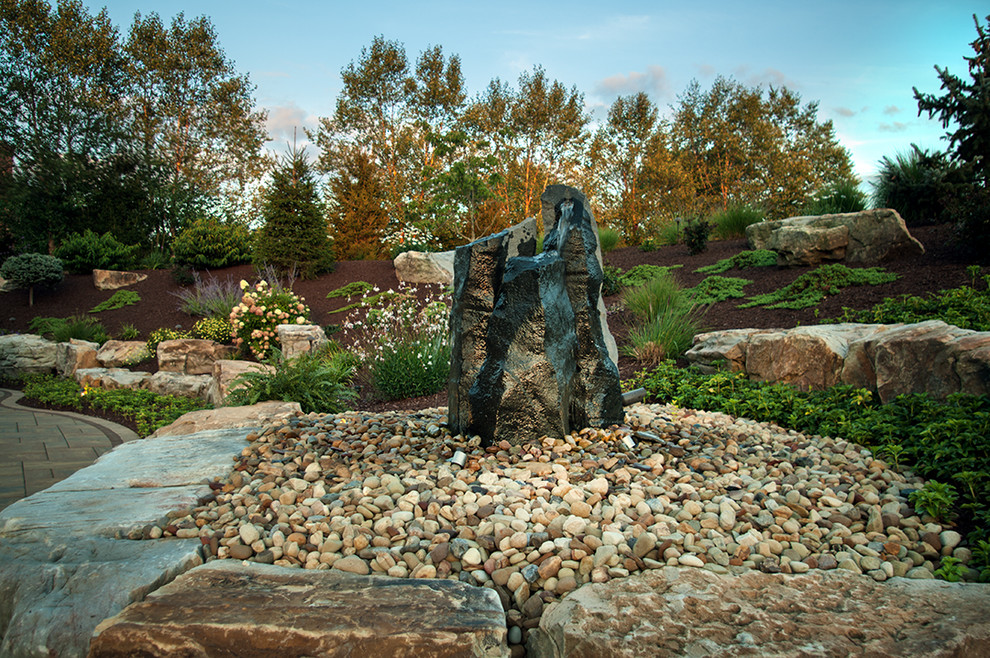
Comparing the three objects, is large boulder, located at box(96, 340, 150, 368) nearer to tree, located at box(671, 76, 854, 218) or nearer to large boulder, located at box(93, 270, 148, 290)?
large boulder, located at box(93, 270, 148, 290)

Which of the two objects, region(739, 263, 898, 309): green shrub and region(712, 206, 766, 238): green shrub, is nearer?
region(739, 263, 898, 309): green shrub

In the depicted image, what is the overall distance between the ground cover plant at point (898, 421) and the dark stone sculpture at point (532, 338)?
149 centimetres

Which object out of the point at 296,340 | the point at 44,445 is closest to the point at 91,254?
the point at 296,340

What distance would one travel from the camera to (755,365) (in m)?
5.12

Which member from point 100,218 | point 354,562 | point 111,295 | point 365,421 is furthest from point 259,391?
point 100,218

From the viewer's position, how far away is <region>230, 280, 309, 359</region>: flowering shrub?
841cm

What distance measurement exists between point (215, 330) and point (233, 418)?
540 centimetres

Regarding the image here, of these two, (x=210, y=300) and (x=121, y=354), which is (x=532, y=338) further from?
(x=210, y=300)

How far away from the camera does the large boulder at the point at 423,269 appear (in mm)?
12297

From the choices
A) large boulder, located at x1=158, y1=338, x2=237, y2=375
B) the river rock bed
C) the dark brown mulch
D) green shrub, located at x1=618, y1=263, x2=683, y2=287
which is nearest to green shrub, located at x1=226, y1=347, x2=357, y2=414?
the dark brown mulch

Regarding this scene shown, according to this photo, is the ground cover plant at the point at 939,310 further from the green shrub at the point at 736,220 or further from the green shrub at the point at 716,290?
the green shrub at the point at 736,220

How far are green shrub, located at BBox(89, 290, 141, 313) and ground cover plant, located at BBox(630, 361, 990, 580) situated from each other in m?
11.8

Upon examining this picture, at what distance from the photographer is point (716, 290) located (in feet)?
28.5

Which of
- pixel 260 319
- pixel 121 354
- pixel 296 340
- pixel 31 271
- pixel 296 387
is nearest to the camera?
pixel 296 387
